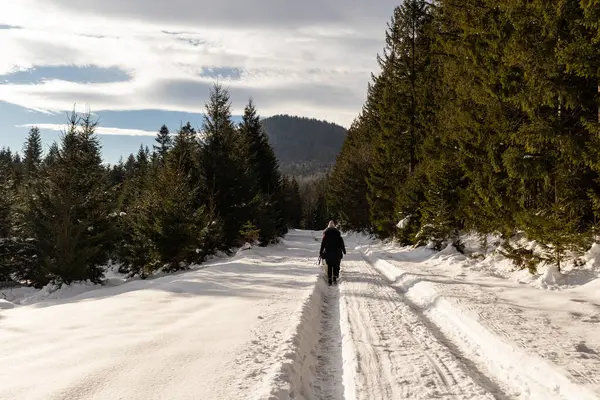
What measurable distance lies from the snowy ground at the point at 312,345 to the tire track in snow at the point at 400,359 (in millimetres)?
21

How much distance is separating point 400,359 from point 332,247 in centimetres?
781

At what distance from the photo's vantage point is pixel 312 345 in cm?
629

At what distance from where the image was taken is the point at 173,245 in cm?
1861

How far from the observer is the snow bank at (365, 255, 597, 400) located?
4.41m

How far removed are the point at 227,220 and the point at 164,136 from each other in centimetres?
3609

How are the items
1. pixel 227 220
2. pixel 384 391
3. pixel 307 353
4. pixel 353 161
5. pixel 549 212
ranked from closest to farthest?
pixel 384 391
pixel 307 353
pixel 549 212
pixel 227 220
pixel 353 161

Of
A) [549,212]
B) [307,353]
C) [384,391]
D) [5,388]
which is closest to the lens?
[5,388]

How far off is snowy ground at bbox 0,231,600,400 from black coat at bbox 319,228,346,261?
9.70ft

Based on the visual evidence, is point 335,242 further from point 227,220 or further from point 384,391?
point 227,220

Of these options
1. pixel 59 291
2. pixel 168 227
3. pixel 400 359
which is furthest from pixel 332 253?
pixel 59 291

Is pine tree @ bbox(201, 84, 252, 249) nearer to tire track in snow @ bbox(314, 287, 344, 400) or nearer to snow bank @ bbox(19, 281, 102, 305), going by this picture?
snow bank @ bbox(19, 281, 102, 305)

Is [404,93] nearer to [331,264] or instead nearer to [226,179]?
[226,179]

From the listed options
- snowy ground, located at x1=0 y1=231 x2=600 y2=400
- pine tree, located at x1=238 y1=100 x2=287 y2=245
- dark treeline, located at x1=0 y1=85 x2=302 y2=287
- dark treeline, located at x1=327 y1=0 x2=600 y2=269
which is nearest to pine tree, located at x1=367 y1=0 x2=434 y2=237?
dark treeline, located at x1=327 y1=0 x2=600 y2=269

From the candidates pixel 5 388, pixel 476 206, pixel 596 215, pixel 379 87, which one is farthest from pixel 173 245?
pixel 379 87
